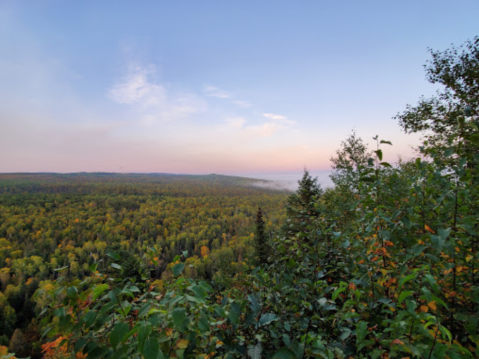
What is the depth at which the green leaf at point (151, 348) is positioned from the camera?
1198 millimetres

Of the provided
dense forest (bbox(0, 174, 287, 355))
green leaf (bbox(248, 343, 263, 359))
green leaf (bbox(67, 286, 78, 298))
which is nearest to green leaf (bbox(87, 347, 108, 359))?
green leaf (bbox(67, 286, 78, 298))

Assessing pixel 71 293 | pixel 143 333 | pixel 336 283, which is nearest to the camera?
pixel 143 333

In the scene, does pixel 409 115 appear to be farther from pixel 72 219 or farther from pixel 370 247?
Result: pixel 72 219

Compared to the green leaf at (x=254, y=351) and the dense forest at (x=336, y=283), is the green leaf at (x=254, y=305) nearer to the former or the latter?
the dense forest at (x=336, y=283)

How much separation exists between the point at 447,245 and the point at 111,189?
21963 centimetres

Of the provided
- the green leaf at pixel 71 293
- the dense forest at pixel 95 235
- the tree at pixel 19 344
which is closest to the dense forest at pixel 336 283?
the green leaf at pixel 71 293

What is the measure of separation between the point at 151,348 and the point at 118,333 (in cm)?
22

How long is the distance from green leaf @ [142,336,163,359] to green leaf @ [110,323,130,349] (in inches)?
5.6

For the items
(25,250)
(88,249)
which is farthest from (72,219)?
(88,249)

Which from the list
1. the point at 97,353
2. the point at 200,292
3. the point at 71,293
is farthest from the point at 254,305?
the point at 71,293

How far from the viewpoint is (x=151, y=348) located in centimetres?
121

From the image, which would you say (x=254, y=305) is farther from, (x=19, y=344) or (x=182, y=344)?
(x=19, y=344)

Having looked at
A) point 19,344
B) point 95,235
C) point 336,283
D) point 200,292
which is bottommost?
point 19,344

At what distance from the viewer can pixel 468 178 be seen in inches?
71.5
